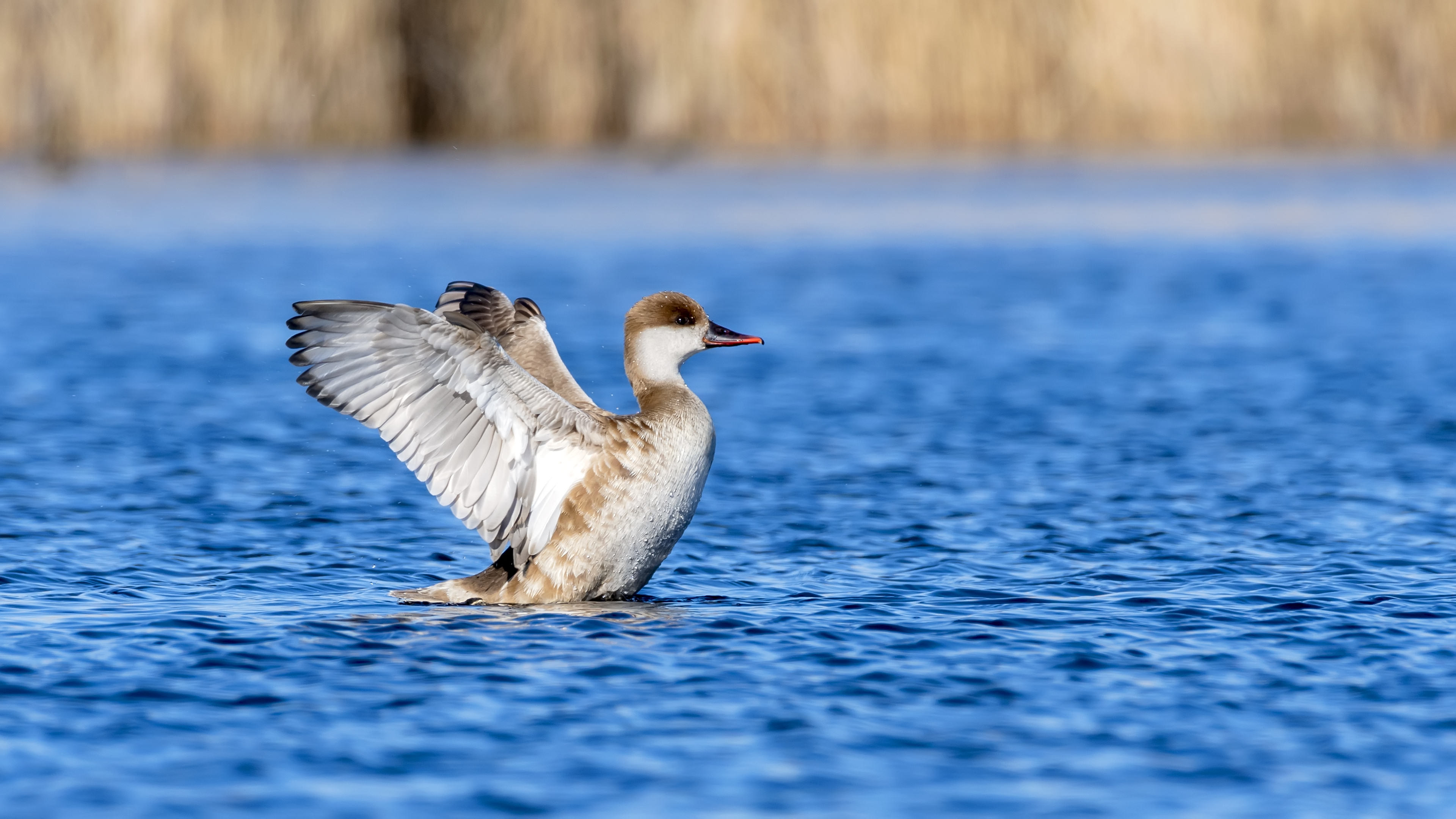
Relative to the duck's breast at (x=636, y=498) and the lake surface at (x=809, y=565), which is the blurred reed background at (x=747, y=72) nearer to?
the lake surface at (x=809, y=565)

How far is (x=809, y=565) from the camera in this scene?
8.28m

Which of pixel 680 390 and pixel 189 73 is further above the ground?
pixel 189 73

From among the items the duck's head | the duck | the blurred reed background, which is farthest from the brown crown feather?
the blurred reed background

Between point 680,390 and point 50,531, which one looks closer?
point 680,390

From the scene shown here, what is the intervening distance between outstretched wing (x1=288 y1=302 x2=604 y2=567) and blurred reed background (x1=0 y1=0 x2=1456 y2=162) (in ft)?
64.0

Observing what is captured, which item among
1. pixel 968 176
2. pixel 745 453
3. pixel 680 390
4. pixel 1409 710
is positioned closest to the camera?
pixel 1409 710

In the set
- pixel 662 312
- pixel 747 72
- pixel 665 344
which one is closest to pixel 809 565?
pixel 665 344

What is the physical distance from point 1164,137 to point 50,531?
2075 cm

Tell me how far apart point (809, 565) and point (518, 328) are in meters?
1.59

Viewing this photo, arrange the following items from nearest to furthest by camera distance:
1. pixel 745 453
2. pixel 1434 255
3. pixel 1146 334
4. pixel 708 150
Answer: pixel 745 453
pixel 1146 334
pixel 1434 255
pixel 708 150

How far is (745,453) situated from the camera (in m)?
11.3

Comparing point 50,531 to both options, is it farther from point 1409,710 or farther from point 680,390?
point 1409,710

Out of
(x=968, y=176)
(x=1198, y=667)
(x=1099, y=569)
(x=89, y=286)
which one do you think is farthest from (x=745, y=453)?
(x=968, y=176)

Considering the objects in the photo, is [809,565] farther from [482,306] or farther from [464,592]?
[482,306]
